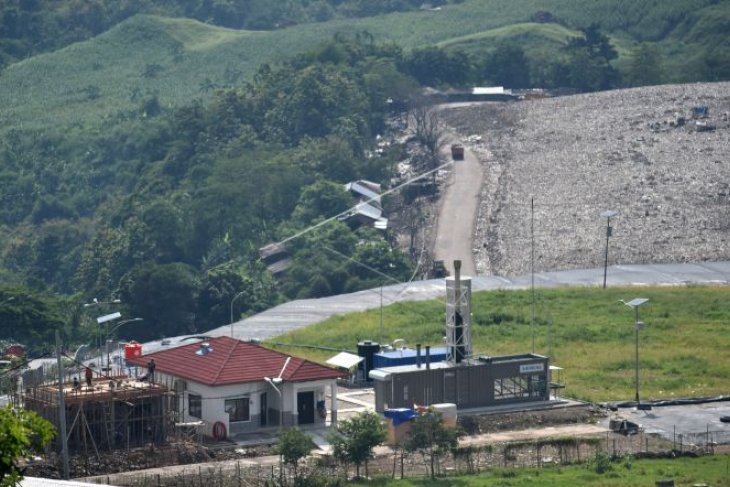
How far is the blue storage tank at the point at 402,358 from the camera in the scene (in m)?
63.1

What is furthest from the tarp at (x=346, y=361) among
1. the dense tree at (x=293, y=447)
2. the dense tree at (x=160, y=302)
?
the dense tree at (x=160, y=302)

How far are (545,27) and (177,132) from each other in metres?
44.4

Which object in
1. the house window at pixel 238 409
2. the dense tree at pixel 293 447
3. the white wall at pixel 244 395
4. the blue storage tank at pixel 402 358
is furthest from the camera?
the blue storage tank at pixel 402 358

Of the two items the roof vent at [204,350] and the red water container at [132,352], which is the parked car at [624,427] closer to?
the roof vent at [204,350]

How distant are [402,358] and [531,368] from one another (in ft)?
13.6

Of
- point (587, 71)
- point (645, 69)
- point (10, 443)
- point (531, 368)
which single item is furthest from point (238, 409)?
point (645, 69)

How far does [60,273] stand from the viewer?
12325cm

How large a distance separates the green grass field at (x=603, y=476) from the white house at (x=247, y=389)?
7.10 metres

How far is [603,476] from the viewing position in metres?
52.9

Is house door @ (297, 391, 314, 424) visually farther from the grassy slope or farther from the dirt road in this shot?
the grassy slope

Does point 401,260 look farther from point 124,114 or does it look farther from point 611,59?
point 124,114

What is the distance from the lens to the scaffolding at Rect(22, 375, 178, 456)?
54375 mm

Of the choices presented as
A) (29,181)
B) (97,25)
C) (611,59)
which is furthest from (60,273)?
(97,25)

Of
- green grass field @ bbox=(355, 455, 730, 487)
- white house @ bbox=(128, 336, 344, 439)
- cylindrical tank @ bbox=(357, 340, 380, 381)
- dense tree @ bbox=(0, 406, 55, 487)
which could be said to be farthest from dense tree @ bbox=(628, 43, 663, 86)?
dense tree @ bbox=(0, 406, 55, 487)
